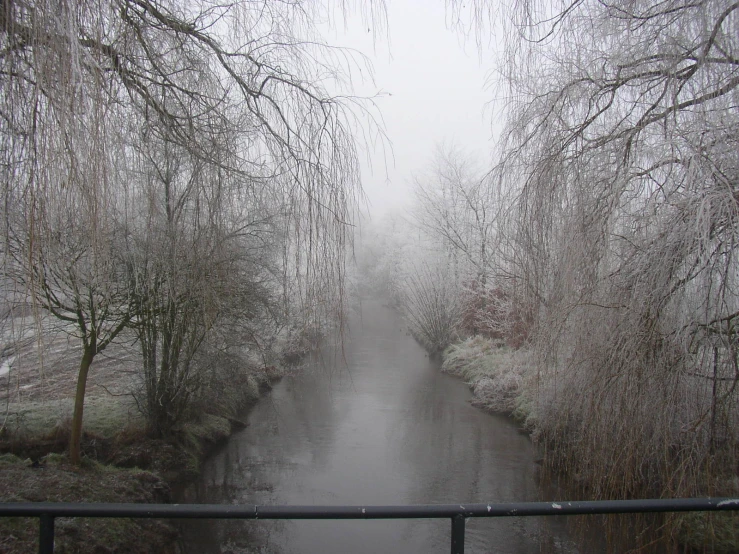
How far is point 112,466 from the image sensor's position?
741cm

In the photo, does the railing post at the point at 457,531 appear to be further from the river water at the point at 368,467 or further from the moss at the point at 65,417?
the moss at the point at 65,417

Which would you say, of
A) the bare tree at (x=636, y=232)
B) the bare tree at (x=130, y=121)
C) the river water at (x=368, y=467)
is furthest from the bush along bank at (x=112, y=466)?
the bare tree at (x=636, y=232)

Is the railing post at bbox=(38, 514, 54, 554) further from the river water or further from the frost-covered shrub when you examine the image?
the frost-covered shrub

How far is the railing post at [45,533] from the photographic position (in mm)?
1188

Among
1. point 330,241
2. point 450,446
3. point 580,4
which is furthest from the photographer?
point 450,446

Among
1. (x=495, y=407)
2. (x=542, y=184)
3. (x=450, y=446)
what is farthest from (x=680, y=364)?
(x=495, y=407)

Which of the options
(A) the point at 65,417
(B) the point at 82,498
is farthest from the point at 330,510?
(A) the point at 65,417

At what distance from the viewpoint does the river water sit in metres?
6.50

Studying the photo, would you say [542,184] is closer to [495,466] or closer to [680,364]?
[680,364]

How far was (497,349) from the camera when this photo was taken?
591 inches

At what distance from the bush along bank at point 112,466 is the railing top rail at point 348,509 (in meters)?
3.85

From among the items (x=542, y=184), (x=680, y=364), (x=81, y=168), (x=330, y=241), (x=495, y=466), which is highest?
(x=542, y=184)

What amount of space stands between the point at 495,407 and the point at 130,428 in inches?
289

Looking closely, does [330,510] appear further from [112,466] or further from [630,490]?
[112,466]
